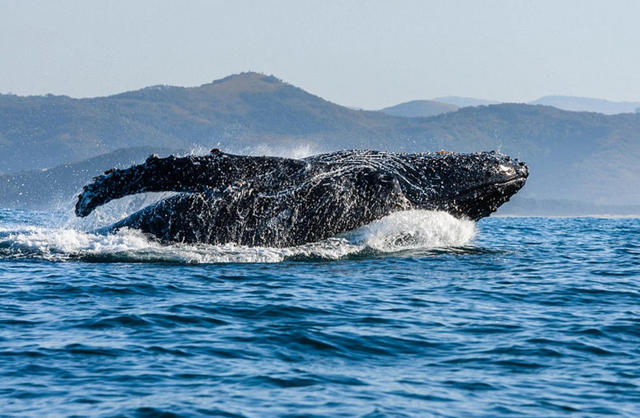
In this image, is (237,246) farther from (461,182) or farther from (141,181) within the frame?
(461,182)

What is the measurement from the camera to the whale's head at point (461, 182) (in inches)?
662

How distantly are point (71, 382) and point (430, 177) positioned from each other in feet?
33.1

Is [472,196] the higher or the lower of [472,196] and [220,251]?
the higher

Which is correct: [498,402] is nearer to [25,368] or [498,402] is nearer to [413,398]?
[413,398]

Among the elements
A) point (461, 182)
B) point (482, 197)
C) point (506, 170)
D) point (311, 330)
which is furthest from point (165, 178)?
point (506, 170)

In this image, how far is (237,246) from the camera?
52.0 ft

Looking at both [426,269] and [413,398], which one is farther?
[426,269]

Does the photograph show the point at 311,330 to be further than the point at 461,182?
No

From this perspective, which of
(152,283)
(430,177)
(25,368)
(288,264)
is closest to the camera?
(25,368)

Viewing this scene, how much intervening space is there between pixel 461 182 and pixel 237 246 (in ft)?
15.0

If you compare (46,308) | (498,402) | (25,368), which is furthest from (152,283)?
(498,402)

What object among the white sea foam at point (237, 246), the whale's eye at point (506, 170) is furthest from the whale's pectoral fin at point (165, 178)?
the whale's eye at point (506, 170)

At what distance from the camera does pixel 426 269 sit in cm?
1533

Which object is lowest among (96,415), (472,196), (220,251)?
(96,415)
